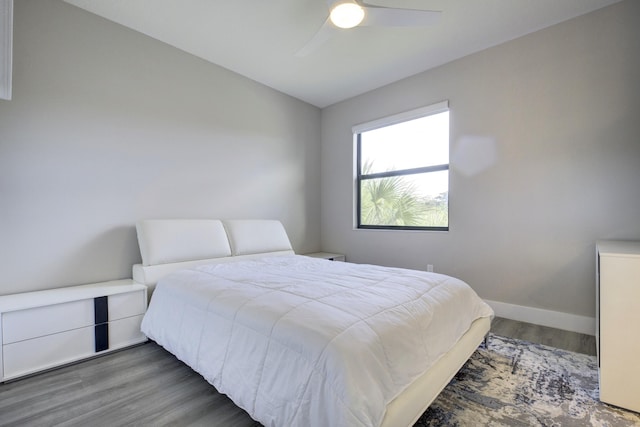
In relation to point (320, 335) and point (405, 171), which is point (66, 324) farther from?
point (405, 171)

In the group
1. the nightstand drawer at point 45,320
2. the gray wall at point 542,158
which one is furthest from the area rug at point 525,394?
the nightstand drawer at point 45,320

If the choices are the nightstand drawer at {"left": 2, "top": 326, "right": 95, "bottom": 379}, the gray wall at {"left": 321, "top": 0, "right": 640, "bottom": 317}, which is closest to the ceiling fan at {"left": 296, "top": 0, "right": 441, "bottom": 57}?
the gray wall at {"left": 321, "top": 0, "right": 640, "bottom": 317}

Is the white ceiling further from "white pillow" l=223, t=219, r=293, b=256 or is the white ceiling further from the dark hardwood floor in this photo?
the dark hardwood floor

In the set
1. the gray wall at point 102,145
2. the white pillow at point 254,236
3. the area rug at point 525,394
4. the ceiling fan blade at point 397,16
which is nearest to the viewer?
the area rug at point 525,394

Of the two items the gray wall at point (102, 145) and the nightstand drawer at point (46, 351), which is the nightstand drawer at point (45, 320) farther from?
the gray wall at point (102, 145)

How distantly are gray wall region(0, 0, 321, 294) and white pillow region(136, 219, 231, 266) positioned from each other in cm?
25

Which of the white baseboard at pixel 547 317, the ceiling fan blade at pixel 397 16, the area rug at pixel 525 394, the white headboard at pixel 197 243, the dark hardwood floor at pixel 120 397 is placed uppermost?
the ceiling fan blade at pixel 397 16

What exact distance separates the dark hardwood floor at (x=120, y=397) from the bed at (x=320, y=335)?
167 millimetres

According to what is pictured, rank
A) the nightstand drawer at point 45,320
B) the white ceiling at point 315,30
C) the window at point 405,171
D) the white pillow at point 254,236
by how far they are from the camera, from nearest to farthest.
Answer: the nightstand drawer at point 45,320 < the white ceiling at point 315,30 < the white pillow at point 254,236 < the window at point 405,171

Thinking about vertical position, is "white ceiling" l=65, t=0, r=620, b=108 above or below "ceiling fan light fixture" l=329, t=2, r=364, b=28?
above

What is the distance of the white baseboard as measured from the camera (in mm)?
2402

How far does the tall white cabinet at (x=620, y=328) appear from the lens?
1.44 meters

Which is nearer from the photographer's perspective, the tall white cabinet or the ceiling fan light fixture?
the tall white cabinet

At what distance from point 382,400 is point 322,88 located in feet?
11.8
